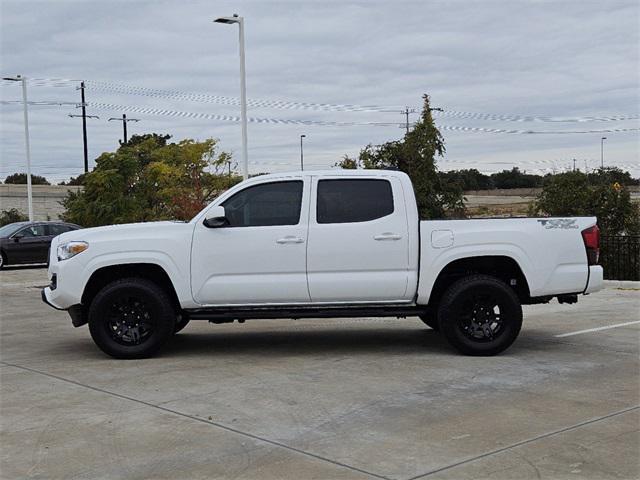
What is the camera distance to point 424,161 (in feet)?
75.5

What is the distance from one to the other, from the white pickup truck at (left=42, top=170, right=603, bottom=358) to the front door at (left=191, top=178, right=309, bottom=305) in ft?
0.04

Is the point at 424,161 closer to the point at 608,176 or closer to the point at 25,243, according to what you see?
the point at 608,176

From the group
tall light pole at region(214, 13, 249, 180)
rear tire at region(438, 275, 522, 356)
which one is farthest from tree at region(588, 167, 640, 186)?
rear tire at region(438, 275, 522, 356)

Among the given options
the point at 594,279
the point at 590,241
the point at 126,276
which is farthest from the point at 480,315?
the point at 126,276

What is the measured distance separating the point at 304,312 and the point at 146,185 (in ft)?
97.3

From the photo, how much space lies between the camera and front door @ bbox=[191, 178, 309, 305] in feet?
28.6

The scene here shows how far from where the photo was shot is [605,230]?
2002 cm

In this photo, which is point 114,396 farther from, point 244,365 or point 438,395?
point 438,395

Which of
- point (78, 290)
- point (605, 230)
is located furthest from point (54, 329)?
point (605, 230)

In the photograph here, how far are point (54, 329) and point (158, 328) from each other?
137 inches

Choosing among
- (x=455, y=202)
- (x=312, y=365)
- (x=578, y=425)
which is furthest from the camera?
(x=455, y=202)

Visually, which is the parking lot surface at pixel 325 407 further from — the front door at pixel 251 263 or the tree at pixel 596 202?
the tree at pixel 596 202

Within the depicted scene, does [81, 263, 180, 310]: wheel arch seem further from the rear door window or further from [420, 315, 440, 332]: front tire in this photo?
[420, 315, 440, 332]: front tire

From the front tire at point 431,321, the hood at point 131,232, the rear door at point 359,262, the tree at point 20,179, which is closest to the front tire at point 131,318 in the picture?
the hood at point 131,232
